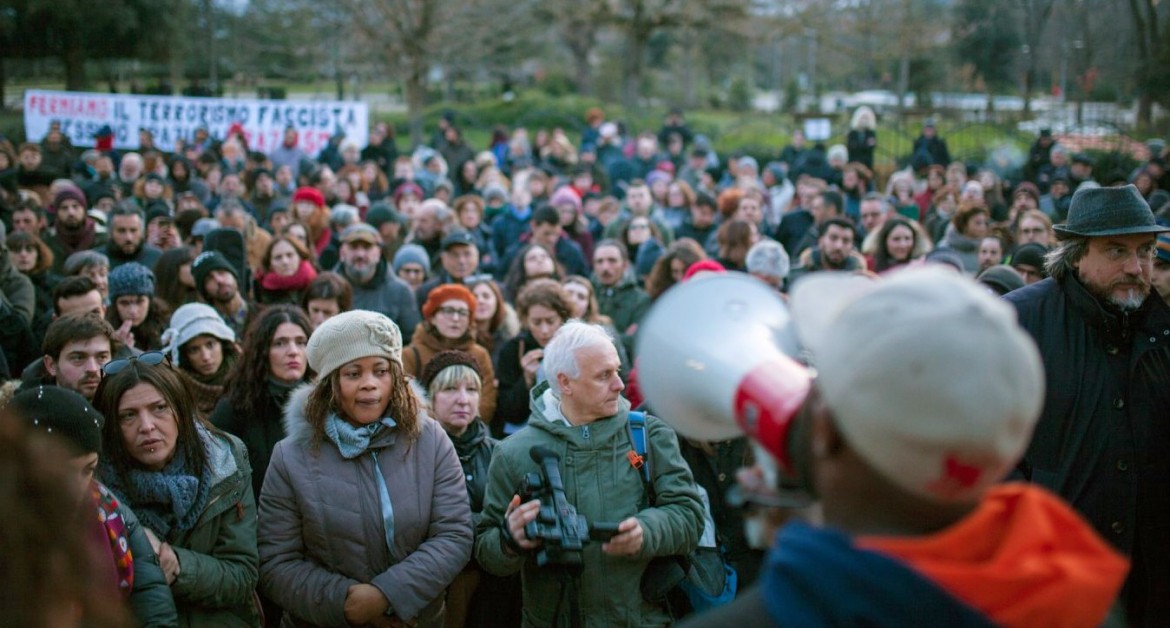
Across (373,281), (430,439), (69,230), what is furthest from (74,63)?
(430,439)

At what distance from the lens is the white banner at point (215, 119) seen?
18109 mm

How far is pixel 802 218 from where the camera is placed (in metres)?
11.9

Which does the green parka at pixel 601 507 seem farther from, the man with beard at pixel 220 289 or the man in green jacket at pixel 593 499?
the man with beard at pixel 220 289

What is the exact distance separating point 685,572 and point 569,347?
97 cm

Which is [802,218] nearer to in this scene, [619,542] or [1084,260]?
[1084,260]

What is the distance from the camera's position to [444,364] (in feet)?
17.2

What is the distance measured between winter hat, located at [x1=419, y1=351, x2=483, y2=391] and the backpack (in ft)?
4.24

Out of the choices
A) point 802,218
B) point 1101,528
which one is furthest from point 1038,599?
point 802,218

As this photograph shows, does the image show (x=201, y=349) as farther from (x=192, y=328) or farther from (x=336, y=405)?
(x=336, y=405)

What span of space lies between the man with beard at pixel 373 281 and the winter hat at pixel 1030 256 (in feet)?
13.5

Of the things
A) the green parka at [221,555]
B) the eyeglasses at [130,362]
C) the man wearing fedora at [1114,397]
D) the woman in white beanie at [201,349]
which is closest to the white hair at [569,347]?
the green parka at [221,555]

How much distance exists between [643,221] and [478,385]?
18.7 feet

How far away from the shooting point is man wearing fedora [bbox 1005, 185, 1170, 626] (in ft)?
12.8

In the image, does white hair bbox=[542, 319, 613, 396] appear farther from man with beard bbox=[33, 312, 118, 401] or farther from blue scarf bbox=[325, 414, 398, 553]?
man with beard bbox=[33, 312, 118, 401]
